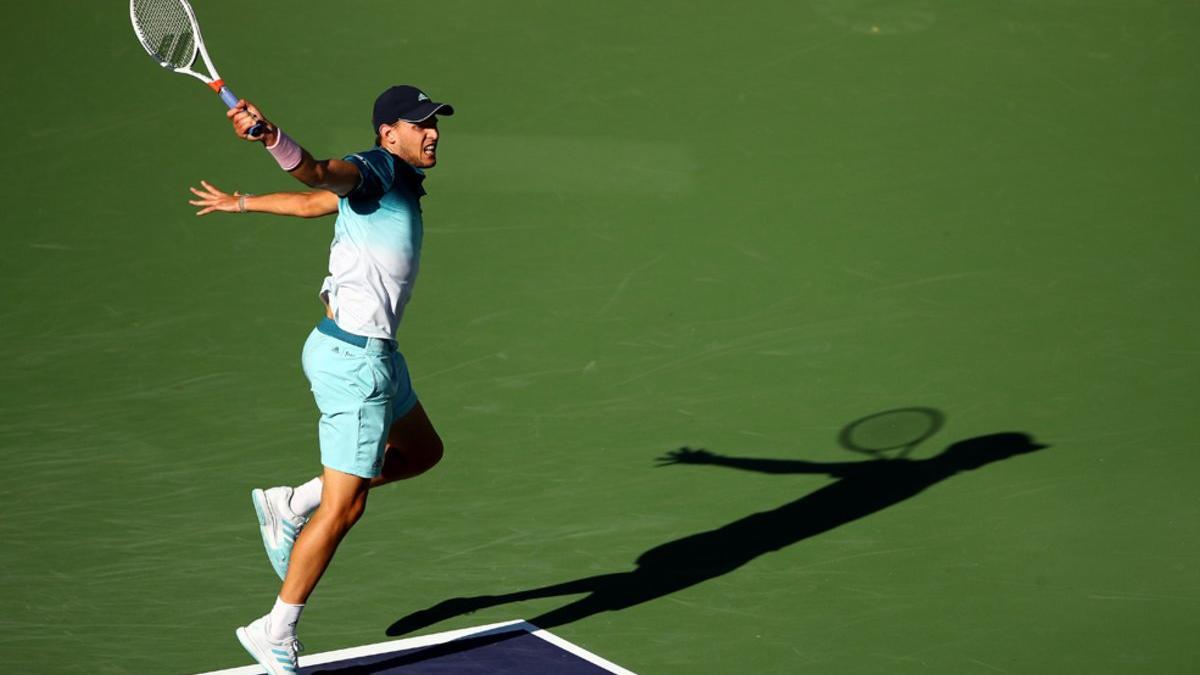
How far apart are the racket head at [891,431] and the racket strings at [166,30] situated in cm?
401

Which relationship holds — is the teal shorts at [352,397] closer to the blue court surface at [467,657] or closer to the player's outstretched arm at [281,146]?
the player's outstretched arm at [281,146]

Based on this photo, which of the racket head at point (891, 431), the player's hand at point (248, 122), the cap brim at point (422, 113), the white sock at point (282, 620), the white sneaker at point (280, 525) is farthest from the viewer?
the racket head at point (891, 431)

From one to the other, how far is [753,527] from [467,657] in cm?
191

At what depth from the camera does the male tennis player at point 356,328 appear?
538cm

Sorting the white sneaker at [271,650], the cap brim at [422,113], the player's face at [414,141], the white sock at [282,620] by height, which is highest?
the cap brim at [422,113]

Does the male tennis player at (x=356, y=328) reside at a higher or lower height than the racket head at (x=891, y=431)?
lower

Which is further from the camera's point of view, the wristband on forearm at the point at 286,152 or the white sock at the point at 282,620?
the white sock at the point at 282,620

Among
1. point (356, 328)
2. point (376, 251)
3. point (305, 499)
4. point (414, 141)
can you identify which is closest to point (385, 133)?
point (414, 141)

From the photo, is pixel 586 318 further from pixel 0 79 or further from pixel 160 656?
pixel 0 79

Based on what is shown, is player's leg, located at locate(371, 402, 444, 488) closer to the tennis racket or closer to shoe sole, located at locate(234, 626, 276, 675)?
shoe sole, located at locate(234, 626, 276, 675)

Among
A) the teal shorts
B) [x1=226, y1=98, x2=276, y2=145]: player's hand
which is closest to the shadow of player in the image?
the teal shorts

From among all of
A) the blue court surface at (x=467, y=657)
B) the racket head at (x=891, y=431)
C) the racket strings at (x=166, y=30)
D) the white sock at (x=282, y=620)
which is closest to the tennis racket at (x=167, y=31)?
the racket strings at (x=166, y=30)

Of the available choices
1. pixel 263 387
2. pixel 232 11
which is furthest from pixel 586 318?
pixel 232 11

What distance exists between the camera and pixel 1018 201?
10.6m
